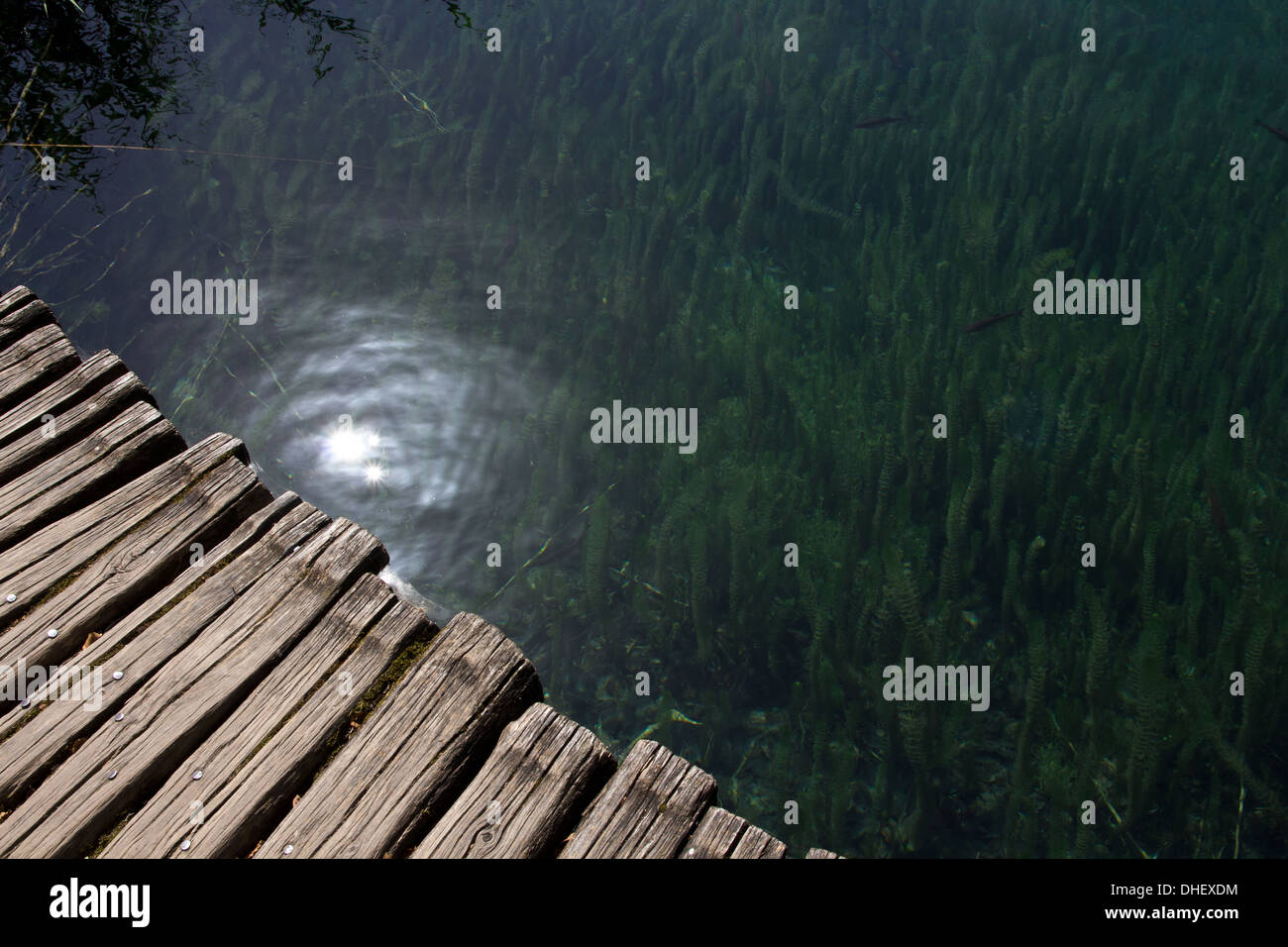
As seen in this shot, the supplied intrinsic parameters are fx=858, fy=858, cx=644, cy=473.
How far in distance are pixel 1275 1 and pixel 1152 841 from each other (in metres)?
8.60

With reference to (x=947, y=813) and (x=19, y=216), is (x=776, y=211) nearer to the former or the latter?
(x=947, y=813)

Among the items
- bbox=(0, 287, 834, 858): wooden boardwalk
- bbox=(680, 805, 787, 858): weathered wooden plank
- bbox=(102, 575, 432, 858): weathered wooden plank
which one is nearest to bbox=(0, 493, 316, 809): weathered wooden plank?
bbox=(0, 287, 834, 858): wooden boardwalk

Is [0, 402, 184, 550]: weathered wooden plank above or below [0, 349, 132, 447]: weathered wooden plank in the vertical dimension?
below

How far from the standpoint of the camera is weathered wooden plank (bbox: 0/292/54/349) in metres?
2.80

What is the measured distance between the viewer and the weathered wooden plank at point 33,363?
2602 millimetres

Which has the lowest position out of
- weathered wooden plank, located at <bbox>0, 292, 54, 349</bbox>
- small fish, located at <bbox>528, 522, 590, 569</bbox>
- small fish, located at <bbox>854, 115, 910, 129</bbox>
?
small fish, located at <bbox>528, 522, 590, 569</bbox>

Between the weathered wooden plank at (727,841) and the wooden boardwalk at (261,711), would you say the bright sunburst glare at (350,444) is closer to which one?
the wooden boardwalk at (261,711)

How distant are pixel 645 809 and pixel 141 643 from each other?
119cm

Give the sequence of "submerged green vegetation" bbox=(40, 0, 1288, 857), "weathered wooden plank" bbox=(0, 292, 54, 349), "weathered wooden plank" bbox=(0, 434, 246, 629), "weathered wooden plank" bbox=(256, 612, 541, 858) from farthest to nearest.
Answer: "submerged green vegetation" bbox=(40, 0, 1288, 857) → "weathered wooden plank" bbox=(0, 292, 54, 349) → "weathered wooden plank" bbox=(0, 434, 246, 629) → "weathered wooden plank" bbox=(256, 612, 541, 858)

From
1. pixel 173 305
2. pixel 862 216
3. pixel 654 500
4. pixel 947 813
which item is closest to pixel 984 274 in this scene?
pixel 862 216

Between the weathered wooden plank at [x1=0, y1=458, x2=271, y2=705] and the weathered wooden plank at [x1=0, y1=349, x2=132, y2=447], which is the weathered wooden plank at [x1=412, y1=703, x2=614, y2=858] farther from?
the weathered wooden plank at [x1=0, y1=349, x2=132, y2=447]

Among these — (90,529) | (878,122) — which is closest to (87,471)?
(90,529)

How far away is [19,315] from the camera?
285cm

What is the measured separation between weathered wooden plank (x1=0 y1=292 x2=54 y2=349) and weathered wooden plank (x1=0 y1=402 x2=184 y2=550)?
2.15 ft
